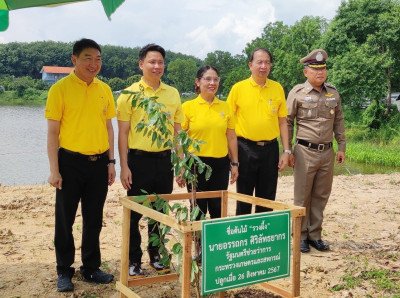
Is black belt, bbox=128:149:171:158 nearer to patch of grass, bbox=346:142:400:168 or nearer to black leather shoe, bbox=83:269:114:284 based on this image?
black leather shoe, bbox=83:269:114:284

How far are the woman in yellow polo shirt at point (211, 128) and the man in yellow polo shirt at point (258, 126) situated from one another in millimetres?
232

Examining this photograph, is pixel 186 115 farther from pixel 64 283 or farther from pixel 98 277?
pixel 64 283

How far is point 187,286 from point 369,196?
6139 millimetres

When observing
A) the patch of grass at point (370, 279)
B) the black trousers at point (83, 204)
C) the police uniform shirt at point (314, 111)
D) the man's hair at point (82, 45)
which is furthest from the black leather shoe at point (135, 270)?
the police uniform shirt at point (314, 111)

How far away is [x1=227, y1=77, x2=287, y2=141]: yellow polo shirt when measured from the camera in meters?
4.18

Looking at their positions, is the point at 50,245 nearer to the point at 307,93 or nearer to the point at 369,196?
the point at 307,93

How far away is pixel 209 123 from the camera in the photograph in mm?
3891

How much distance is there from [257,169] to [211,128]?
0.69 m

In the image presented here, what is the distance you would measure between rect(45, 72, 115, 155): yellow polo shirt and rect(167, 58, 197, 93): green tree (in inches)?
2535

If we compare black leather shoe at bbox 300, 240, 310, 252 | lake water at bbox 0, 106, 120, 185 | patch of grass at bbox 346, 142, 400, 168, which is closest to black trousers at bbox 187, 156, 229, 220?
black leather shoe at bbox 300, 240, 310, 252

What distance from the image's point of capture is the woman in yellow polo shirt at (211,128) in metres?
3.89

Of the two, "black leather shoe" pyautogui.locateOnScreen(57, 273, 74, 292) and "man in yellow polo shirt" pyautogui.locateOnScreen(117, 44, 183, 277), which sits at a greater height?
"man in yellow polo shirt" pyautogui.locateOnScreen(117, 44, 183, 277)

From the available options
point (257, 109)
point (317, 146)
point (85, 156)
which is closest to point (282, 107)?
point (257, 109)

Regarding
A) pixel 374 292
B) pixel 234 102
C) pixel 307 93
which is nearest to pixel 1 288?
pixel 234 102
